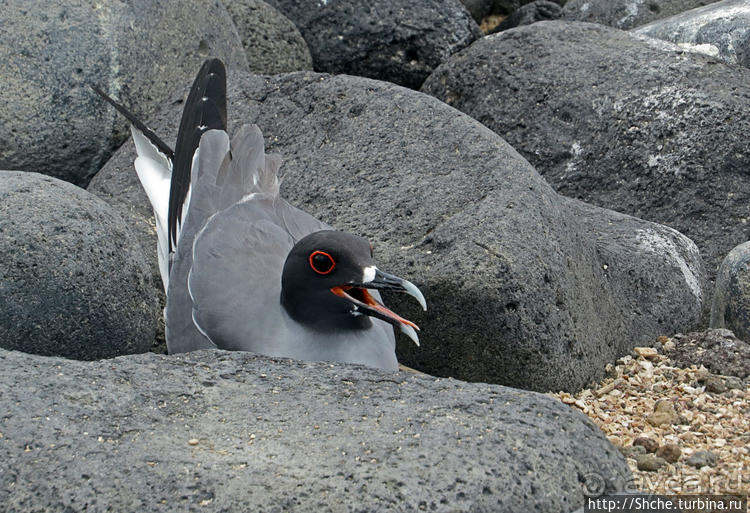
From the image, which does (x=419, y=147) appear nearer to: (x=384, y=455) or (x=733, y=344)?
(x=733, y=344)

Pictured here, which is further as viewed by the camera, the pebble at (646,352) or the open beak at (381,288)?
the pebble at (646,352)

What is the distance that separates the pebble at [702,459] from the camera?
9.64ft

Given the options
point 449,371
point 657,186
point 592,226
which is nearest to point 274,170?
point 449,371

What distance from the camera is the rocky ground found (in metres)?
2.86

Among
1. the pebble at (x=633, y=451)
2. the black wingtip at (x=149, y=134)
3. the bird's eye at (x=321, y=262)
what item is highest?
the black wingtip at (x=149, y=134)

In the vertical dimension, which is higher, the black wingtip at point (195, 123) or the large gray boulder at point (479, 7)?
the large gray boulder at point (479, 7)

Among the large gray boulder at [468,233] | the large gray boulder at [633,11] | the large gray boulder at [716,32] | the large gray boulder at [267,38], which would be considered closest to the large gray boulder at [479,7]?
the large gray boulder at [633,11]

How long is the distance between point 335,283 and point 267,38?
4.13 metres

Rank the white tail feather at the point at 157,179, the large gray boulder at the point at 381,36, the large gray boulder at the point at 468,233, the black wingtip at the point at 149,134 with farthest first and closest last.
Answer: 1. the large gray boulder at the point at 381,36
2. the black wingtip at the point at 149,134
3. the white tail feather at the point at 157,179
4. the large gray boulder at the point at 468,233

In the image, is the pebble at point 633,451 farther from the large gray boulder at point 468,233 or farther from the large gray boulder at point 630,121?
the large gray boulder at point 630,121

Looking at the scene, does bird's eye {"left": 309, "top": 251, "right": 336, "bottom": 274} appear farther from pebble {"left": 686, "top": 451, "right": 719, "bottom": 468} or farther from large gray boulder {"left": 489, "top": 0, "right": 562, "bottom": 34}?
large gray boulder {"left": 489, "top": 0, "right": 562, "bottom": 34}

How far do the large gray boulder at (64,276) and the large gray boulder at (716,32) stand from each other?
405 cm

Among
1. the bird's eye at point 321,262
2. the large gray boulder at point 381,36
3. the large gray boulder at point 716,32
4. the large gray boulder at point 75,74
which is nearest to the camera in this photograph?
the bird's eye at point 321,262

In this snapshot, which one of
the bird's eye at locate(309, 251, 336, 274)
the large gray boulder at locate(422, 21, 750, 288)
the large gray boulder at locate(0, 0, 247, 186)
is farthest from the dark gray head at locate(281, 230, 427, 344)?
the large gray boulder at locate(422, 21, 750, 288)
